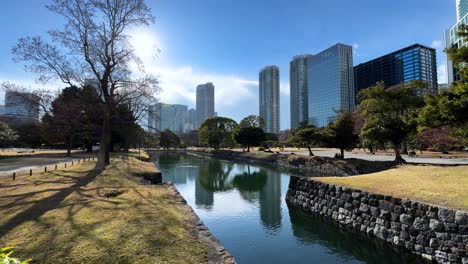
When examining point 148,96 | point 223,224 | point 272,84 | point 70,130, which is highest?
point 272,84

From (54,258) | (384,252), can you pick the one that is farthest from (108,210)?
(384,252)

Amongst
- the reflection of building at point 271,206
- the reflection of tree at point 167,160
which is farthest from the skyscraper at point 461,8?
the reflection of building at point 271,206

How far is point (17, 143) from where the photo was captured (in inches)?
2335

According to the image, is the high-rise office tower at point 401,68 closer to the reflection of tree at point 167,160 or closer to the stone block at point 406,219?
the reflection of tree at point 167,160

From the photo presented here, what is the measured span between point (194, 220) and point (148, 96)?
1249 cm

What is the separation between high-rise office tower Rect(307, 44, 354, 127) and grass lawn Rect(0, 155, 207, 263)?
290 feet

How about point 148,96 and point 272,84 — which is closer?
point 148,96

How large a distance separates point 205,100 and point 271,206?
144619 millimetres

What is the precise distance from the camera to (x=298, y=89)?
416 ft

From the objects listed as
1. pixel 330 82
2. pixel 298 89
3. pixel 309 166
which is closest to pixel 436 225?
pixel 309 166

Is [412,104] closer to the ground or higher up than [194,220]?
higher up

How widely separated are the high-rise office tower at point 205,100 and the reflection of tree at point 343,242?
476 feet

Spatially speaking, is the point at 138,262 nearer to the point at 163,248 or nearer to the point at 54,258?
the point at 163,248

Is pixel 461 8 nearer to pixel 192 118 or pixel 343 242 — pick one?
pixel 343 242
